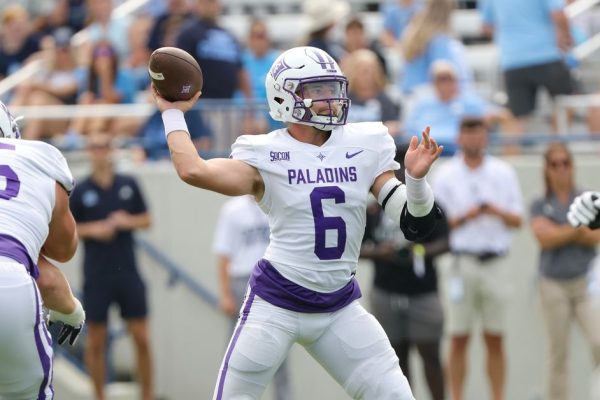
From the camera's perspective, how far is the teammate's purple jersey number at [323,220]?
6.05 meters

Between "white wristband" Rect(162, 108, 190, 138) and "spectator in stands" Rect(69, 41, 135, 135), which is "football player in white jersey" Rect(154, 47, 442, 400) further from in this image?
"spectator in stands" Rect(69, 41, 135, 135)

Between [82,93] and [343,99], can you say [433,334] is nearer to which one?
[343,99]

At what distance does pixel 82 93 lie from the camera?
12.1 m

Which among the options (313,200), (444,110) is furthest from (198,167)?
(444,110)

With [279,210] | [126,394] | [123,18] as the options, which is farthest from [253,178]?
[123,18]

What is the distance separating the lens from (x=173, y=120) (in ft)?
19.8

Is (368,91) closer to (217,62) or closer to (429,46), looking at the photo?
(429,46)

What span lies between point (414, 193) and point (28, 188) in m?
1.66

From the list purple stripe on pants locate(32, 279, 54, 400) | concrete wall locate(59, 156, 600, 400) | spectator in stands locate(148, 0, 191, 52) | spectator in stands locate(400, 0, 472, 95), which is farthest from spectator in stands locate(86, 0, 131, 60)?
purple stripe on pants locate(32, 279, 54, 400)

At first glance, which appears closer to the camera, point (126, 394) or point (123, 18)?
point (126, 394)

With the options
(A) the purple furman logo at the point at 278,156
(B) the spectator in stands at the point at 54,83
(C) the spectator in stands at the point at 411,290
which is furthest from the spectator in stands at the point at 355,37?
(A) the purple furman logo at the point at 278,156

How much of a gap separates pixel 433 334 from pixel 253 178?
3568 millimetres

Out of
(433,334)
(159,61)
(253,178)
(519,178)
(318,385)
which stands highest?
(159,61)

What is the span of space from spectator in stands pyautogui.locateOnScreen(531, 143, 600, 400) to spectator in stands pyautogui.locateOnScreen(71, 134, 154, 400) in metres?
2.93
